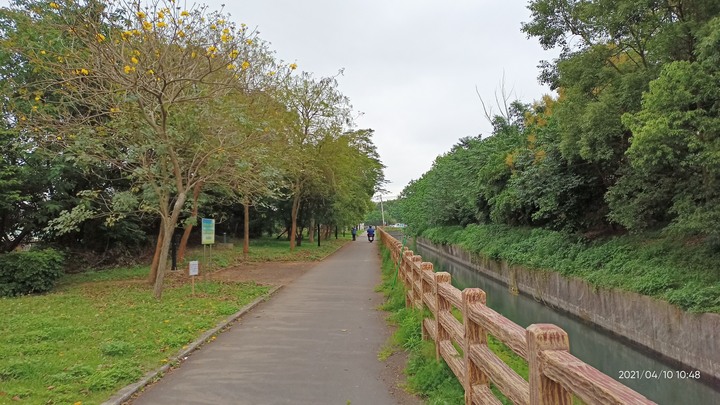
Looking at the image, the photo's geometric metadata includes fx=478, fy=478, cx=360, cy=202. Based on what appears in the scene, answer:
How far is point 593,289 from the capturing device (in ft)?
38.6

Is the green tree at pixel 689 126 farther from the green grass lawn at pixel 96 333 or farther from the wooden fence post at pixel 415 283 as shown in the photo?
the green grass lawn at pixel 96 333

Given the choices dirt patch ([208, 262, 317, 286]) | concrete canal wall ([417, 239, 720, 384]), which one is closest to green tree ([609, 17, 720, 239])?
concrete canal wall ([417, 239, 720, 384])

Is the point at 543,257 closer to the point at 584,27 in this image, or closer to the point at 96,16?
the point at 584,27

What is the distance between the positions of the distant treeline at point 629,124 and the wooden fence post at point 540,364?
6.81m

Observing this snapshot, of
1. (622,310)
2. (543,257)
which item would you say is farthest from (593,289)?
(543,257)

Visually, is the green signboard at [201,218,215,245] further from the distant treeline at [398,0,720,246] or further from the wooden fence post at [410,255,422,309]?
the distant treeline at [398,0,720,246]

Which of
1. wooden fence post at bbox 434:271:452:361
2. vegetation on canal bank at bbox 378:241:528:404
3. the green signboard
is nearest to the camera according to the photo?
vegetation on canal bank at bbox 378:241:528:404

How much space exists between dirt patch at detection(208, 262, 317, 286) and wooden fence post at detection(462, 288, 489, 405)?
438 inches

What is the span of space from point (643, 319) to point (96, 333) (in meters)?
10.1

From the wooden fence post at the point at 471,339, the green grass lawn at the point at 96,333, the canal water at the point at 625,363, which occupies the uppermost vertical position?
the wooden fence post at the point at 471,339

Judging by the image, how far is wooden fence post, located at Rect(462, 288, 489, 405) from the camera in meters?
4.09

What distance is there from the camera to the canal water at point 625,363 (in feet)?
24.2

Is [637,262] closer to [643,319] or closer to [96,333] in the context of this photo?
[643,319]

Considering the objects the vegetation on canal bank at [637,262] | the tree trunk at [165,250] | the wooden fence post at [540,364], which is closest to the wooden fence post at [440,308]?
the wooden fence post at [540,364]
